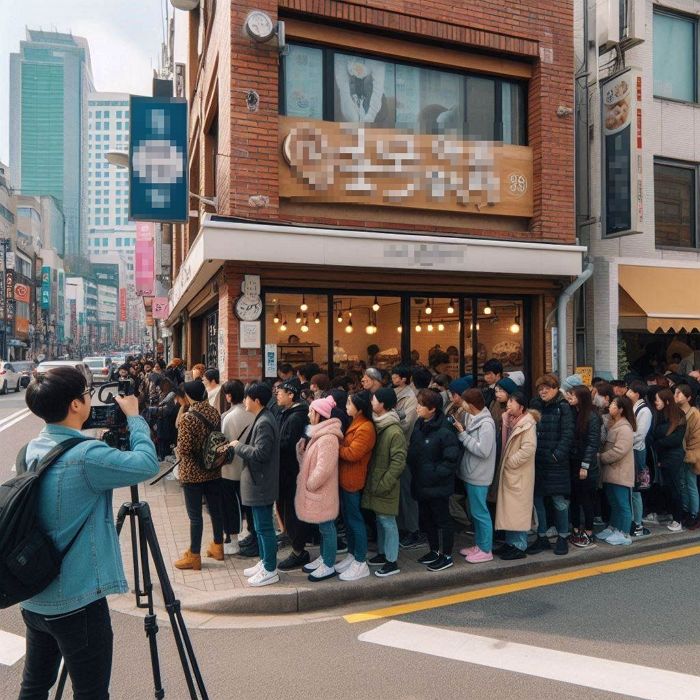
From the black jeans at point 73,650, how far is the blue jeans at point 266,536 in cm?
270

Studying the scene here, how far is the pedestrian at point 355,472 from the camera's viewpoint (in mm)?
5652

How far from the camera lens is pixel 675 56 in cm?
1227

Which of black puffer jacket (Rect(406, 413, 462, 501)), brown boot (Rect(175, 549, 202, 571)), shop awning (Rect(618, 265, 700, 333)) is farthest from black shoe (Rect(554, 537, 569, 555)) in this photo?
shop awning (Rect(618, 265, 700, 333))

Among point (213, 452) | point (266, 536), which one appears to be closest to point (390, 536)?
point (266, 536)

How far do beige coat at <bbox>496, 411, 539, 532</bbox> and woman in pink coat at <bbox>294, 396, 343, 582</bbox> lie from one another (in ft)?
5.65

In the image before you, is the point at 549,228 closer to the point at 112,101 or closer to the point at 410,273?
the point at 410,273

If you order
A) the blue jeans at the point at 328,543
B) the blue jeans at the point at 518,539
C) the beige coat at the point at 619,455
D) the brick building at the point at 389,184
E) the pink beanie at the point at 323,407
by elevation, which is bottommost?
the blue jeans at the point at 518,539

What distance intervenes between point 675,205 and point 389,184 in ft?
20.4

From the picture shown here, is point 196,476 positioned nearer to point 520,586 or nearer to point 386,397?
point 386,397

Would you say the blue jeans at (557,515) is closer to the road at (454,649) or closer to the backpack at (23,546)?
the road at (454,649)

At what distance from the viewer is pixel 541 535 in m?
6.57

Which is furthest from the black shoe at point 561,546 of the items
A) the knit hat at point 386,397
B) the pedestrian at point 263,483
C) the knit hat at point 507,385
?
the pedestrian at point 263,483

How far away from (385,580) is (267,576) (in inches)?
40.6

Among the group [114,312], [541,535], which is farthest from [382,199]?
[114,312]
